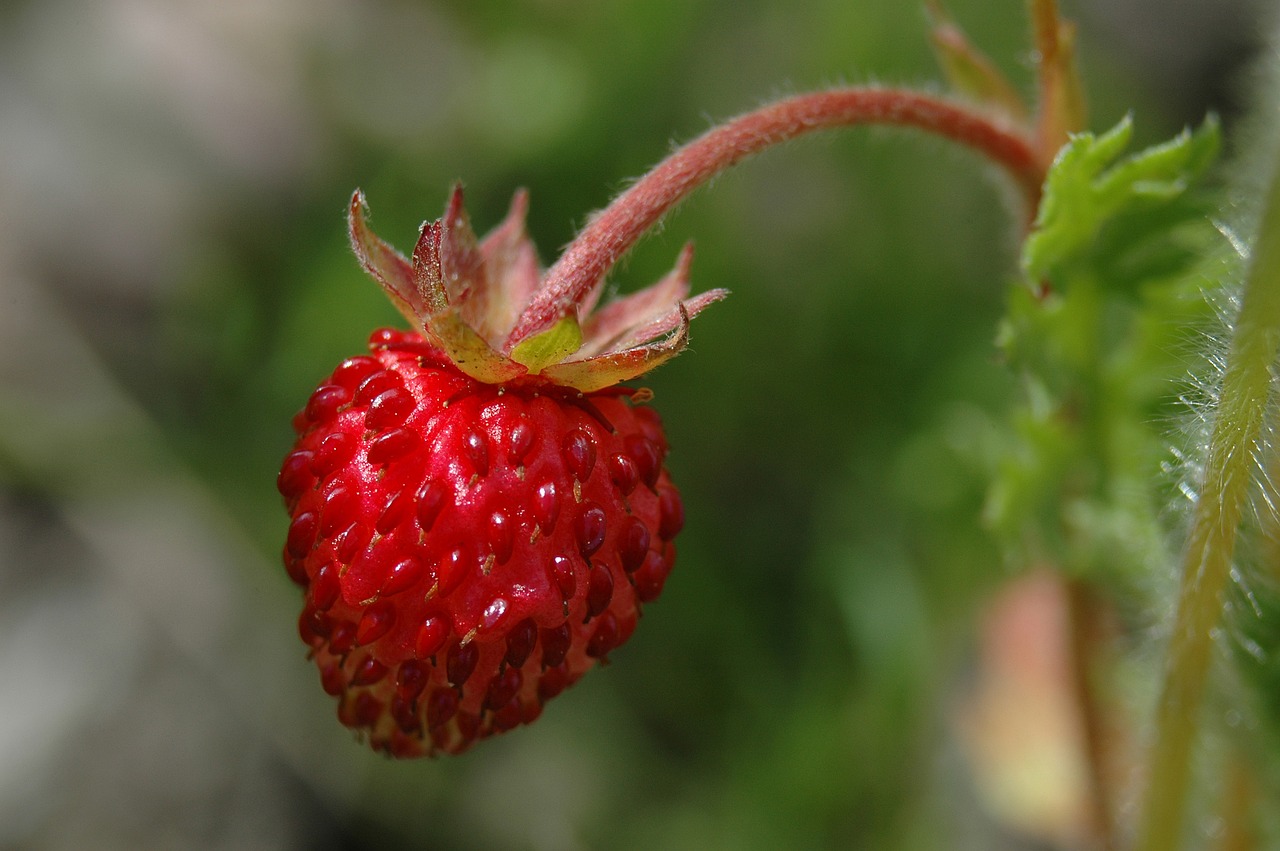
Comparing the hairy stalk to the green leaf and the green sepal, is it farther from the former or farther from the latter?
the green sepal

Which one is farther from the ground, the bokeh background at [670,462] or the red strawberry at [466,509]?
the red strawberry at [466,509]

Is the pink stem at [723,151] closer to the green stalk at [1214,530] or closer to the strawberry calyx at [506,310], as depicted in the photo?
the strawberry calyx at [506,310]

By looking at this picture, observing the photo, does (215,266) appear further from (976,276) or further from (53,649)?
(976,276)

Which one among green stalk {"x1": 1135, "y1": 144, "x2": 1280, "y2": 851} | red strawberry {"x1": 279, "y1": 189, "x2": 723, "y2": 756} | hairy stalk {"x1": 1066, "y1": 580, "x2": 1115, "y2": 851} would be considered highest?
red strawberry {"x1": 279, "y1": 189, "x2": 723, "y2": 756}

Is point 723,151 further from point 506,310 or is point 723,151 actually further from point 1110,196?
point 1110,196

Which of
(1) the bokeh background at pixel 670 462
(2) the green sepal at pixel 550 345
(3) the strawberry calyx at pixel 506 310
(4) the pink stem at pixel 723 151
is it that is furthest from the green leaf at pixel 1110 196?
(1) the bokeh background at pixel 670 462

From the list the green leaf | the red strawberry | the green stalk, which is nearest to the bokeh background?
the green stalk

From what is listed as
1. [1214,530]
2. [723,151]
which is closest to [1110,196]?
[1214,530]
